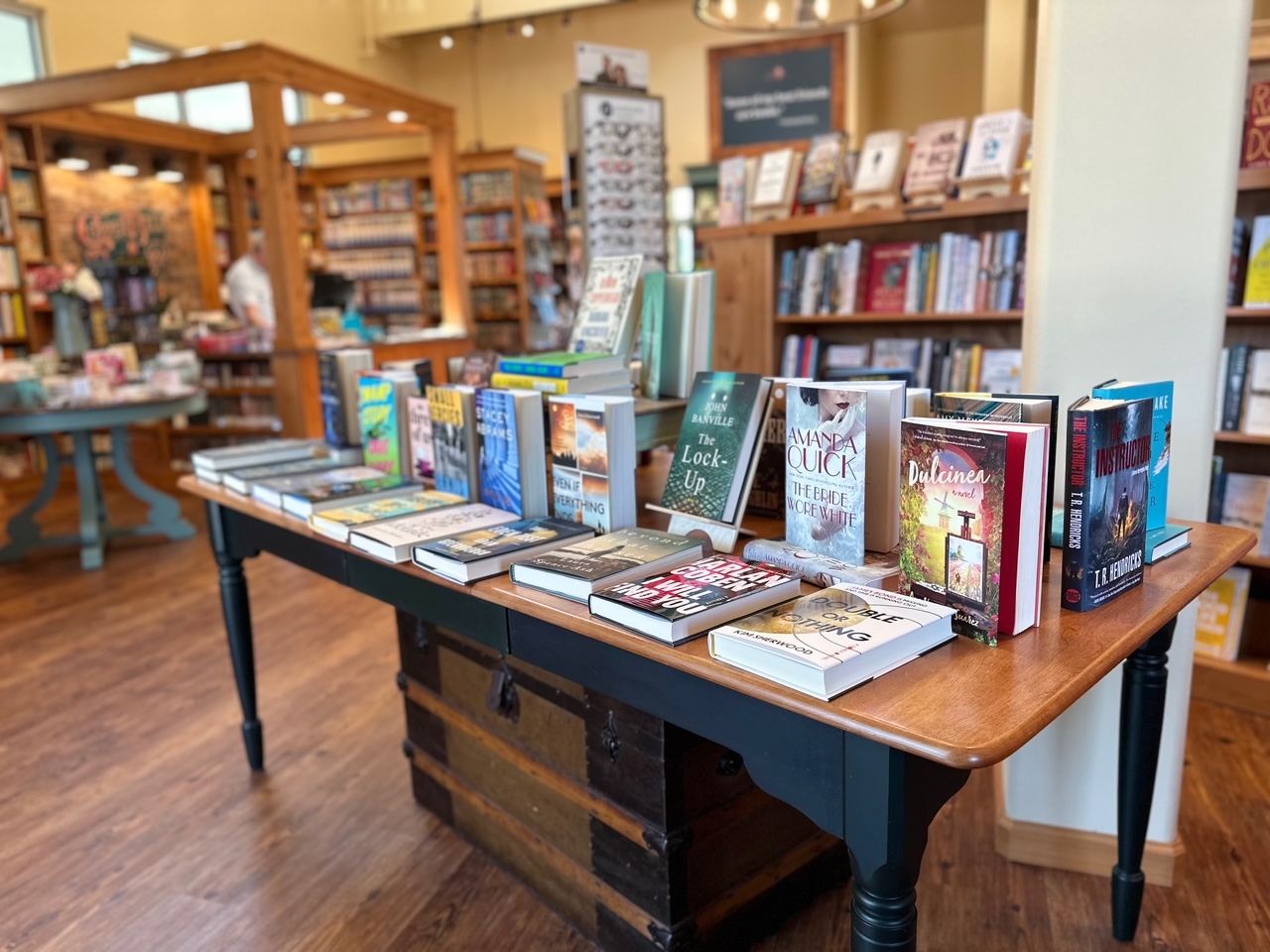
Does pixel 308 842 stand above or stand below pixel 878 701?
below

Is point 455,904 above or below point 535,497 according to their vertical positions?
below

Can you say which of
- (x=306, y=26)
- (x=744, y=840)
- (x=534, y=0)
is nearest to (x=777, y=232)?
(x=744, y=840)

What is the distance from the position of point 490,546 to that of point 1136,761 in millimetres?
1245

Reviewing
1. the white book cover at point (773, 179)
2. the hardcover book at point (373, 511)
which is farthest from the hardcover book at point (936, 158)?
the hardcover book at point (373, 511)

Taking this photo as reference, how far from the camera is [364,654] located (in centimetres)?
334

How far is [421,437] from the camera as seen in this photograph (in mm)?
2000

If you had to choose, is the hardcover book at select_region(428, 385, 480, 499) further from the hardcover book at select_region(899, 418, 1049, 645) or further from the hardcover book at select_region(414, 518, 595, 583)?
the hardcover book at select_region(899, 418, 1049, 645)

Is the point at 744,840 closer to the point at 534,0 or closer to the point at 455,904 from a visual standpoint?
the point at 455,904

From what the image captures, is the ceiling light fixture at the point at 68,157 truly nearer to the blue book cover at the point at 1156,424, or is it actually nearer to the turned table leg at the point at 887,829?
the blue book cover at the point at 1156,424

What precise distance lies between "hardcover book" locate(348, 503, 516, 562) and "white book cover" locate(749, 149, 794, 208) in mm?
2383

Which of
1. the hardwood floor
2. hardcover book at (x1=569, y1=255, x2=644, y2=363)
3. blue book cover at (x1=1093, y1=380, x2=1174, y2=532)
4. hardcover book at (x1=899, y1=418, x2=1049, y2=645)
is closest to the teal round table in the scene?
the hardwood floor

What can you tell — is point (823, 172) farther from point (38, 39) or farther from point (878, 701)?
point (38, 39)

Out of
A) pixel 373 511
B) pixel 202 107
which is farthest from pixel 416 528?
pixel 202 107

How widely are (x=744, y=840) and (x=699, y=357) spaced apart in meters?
0.98
